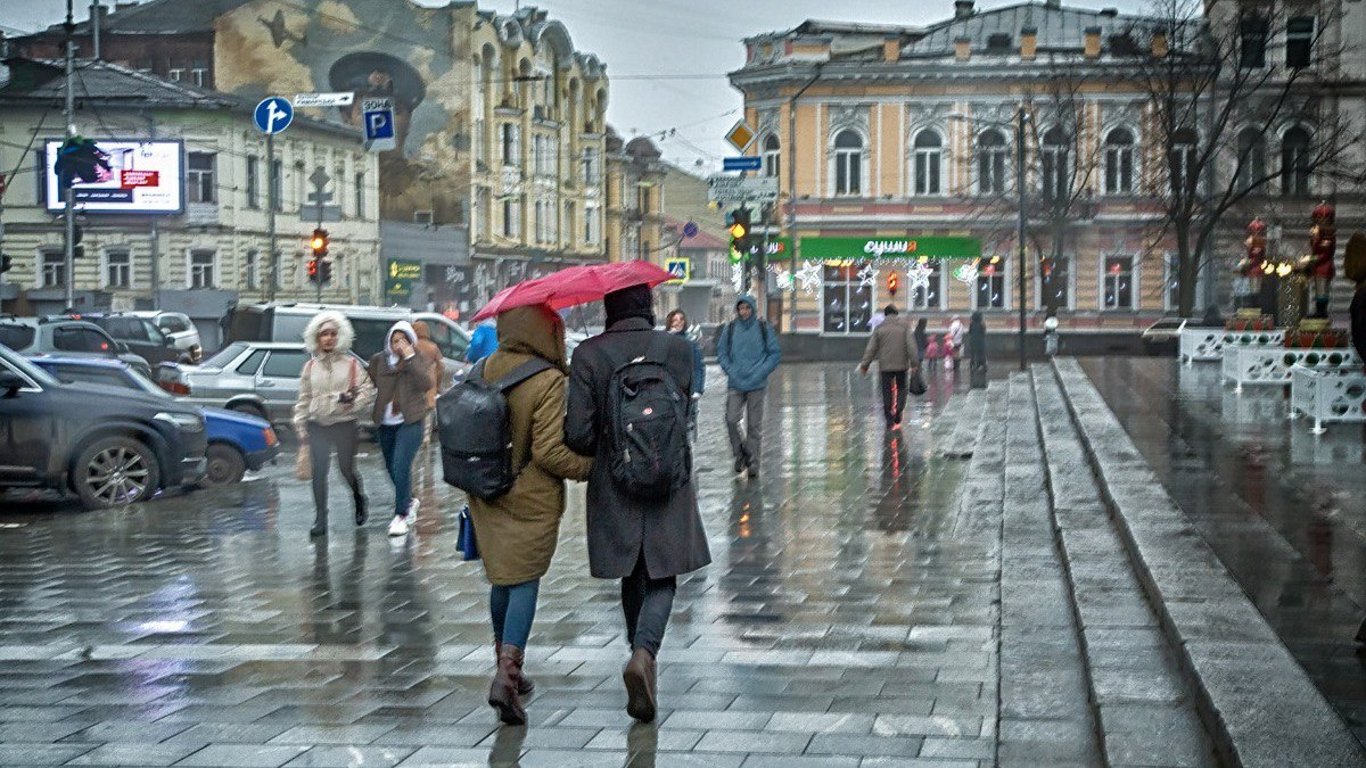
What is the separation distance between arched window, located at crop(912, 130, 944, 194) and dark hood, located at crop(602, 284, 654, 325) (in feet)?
191

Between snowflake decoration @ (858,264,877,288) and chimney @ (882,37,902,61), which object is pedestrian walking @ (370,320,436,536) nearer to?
snowflake decoration @ (858,264,877,288)

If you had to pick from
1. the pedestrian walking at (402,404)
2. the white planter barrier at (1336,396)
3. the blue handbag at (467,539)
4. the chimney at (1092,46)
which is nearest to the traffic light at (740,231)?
the white planter barrier at (1336,396)

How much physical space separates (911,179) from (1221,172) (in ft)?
34.8

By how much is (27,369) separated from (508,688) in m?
10.8

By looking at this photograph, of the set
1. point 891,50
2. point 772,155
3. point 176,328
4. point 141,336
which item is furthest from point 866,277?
point 141,336

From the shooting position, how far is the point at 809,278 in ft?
209

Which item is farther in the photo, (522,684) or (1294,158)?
(1294,158)

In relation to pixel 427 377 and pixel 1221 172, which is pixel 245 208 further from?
pixel 427 377

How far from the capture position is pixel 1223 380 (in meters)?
27.7

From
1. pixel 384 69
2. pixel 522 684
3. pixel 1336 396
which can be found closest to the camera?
pixel 522 684

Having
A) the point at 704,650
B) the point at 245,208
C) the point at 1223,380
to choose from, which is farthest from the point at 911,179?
the point at 704,650

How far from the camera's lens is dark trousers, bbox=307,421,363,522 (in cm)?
1326

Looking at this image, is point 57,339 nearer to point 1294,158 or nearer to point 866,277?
point 866,277

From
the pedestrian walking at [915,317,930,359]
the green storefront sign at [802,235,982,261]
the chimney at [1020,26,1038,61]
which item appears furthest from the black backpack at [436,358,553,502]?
the chimney at [1020,26,1038,61]
